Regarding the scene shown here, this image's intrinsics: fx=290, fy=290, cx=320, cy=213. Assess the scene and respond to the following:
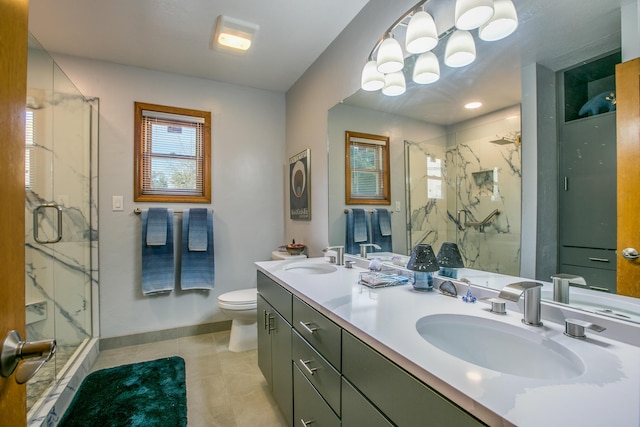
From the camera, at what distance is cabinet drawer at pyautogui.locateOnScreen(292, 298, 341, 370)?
3.10 feet

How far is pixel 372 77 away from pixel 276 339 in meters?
1.53

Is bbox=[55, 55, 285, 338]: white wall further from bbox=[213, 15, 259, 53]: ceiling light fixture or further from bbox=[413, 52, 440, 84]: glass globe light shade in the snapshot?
bbox=[413, 52, 440, 84]: glass globe light shade

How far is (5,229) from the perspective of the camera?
48cm

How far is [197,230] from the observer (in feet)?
8.25

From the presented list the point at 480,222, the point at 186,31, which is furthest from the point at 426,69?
the point at 186,31

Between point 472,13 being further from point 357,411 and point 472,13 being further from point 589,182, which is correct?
point 357,411

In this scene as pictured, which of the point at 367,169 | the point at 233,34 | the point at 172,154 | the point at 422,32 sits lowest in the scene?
the point at 367,169

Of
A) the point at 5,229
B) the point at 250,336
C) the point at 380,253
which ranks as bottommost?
the point at 250,336

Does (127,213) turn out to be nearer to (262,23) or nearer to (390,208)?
(262,23)

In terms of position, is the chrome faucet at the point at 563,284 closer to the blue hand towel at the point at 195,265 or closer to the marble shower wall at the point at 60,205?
the marble shower wall at the point at 60,205

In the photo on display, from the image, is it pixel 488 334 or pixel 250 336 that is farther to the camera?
pixel 250 336

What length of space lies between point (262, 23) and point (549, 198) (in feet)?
6.32

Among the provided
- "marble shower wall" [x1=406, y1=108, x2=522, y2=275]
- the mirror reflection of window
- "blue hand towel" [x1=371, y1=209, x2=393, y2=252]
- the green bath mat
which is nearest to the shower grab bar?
"marble shower wall" [x1=406, y1=108, x2=522, y2=275]

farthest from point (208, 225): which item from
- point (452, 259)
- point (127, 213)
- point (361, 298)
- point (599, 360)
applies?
point (599, 360)
